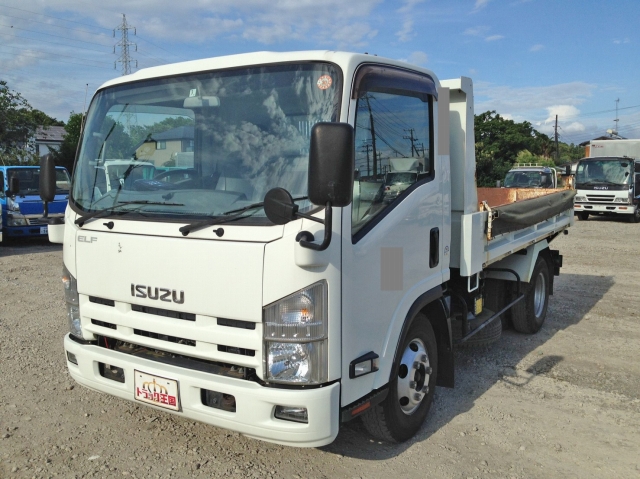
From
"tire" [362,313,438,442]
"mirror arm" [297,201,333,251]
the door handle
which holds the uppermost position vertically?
"mirror arm" [297,201,333,251]

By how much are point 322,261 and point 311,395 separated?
643 millimetres

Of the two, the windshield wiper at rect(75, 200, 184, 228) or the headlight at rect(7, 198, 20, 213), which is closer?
the windshield wiper at rect(75, 200, 184, 228)

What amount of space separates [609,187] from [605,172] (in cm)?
69

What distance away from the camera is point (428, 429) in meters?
3.92

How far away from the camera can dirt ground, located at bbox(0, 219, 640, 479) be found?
340 centimetres

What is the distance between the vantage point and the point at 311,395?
276 centimetres

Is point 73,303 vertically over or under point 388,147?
under

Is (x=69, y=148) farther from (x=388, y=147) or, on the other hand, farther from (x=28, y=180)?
(x=388, y=147)

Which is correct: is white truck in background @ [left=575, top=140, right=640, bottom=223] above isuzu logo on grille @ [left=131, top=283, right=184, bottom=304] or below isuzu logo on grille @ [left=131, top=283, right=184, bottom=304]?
above

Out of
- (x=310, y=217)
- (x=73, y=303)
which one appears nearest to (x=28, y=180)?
(x=73, y=303)

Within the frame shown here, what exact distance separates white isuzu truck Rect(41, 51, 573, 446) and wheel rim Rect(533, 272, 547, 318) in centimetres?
269

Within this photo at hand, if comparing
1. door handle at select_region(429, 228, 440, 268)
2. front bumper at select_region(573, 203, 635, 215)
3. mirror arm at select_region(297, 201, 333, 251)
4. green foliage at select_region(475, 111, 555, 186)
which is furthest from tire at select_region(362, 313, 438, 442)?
green foliage at select_region(475, 111, 555, 186)

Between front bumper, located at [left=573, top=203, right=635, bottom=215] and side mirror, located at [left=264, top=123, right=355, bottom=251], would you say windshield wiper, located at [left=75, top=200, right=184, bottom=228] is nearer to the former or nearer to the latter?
side mirror, located at [left=264, top=123, right=355, bottom=251]

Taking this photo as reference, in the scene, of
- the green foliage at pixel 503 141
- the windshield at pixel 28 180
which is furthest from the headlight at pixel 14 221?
→ the green foliage at pixel 503 141
